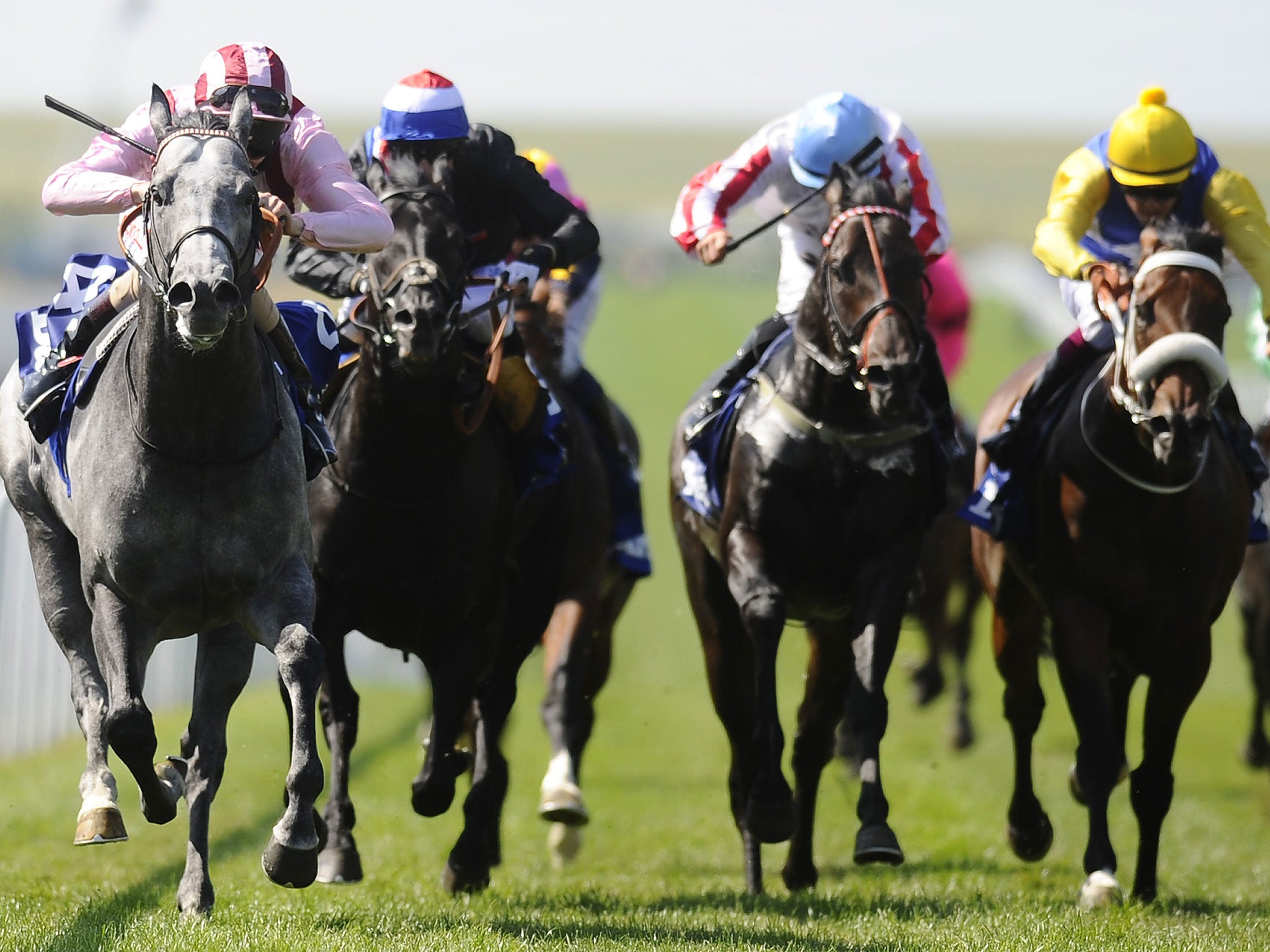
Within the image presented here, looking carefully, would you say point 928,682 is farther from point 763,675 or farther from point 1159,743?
point 763,675

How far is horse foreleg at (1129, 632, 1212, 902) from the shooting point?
22.2 feet

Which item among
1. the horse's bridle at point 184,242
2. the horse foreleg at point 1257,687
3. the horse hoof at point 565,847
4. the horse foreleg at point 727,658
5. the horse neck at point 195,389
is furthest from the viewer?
the horse foreleg at point 1257,687

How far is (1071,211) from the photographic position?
7012mm

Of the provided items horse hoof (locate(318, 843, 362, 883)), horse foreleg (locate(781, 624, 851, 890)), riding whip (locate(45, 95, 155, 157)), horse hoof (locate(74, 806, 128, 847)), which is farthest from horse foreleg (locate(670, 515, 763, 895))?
riding whip (locate(45, 95, 155, 157))

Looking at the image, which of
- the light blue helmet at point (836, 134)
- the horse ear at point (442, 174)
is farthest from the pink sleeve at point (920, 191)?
the horse ear at point (442, 174)

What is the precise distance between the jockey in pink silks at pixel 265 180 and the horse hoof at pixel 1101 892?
282 centimetres

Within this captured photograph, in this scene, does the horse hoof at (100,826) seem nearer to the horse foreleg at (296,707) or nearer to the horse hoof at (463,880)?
the horse foreleg at (296,707)

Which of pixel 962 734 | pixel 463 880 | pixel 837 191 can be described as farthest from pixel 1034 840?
pixel 962 734

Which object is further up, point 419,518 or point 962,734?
point 419,518

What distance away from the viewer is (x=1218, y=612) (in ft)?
22.5

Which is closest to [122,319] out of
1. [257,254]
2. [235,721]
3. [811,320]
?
[257,254]

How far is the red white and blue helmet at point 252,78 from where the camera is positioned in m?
5.89

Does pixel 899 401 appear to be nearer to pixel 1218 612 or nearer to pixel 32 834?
pixel 1218 612

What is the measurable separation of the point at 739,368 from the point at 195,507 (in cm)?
272
